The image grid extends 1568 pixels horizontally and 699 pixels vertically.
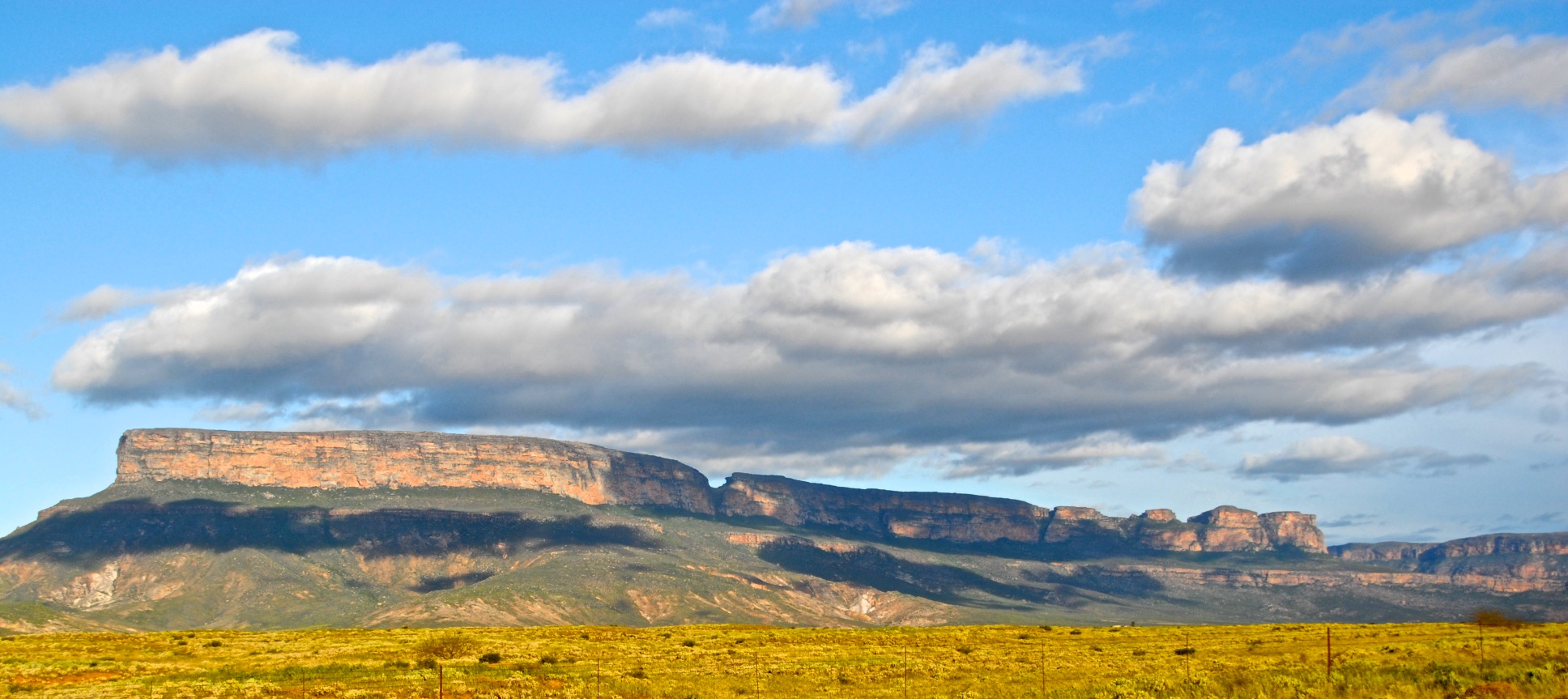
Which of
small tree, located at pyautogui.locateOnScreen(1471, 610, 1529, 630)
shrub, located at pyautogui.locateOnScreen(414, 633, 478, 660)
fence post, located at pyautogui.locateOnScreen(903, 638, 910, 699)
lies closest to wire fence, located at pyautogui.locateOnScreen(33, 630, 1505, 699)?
fence post, located at pyautogui.locateOnScreen(903, 638, 910, 699)

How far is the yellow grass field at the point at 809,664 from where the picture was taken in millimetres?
63500

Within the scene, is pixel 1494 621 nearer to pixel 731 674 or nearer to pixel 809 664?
pixel 809 664

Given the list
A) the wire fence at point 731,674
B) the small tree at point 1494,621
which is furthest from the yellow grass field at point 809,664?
the small tree at point 1494,621

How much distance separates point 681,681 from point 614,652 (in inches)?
886

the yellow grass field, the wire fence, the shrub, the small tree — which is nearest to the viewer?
the yellow grass field

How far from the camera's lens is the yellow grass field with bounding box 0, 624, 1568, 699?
63500 millimetres

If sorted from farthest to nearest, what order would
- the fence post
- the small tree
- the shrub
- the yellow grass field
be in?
the small tree < the shrub < the fence post < the yellow grass field

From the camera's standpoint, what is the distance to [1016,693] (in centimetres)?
7175

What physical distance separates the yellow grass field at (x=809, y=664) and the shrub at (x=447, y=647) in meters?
0.24

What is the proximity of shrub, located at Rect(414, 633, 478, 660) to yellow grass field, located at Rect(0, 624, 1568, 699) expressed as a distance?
24cm

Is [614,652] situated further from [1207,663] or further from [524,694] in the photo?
[1207,663]

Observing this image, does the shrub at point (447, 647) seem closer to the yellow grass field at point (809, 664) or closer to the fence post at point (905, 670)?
the yellow grass field at point (809, 664)

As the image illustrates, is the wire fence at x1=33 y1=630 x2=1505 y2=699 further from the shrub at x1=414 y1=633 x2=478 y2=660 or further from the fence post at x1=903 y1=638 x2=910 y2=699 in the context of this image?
the shrub at x1=414 y1=633 x2=478 y2=660

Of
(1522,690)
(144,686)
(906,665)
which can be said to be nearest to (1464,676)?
(1522,690)
